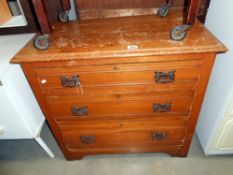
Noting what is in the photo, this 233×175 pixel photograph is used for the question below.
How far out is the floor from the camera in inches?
54.7

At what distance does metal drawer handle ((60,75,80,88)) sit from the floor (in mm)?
786

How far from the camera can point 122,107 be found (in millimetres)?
1103

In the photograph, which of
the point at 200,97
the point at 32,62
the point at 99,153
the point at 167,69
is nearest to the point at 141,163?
the point at 99,153

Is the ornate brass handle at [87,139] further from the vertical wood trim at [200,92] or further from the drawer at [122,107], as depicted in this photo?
the vertical wood trim at [200,92]

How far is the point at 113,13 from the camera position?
1349 millimetres

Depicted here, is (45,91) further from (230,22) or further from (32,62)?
(230,22)

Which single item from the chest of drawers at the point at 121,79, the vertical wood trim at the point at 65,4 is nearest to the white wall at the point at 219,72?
the chest of drawers at the point at 121,79

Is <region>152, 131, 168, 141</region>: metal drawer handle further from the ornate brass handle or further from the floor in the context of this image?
the ornate brass handle

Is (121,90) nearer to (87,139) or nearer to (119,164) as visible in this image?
(87,139)

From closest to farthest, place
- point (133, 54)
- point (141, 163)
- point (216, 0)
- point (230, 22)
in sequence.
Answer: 1. point (133, 54)
2. point (230, 22)
3. point (216, 0)
4. point (141, 163)

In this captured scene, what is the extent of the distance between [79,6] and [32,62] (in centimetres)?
64

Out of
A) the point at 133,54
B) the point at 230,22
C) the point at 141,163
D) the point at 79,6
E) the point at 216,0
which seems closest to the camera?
the point at 133,54

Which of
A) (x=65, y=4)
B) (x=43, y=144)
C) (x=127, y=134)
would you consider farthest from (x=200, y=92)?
(x=43, y=144)

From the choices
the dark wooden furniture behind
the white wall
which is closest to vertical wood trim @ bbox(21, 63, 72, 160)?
the dark wooden furniture behind
